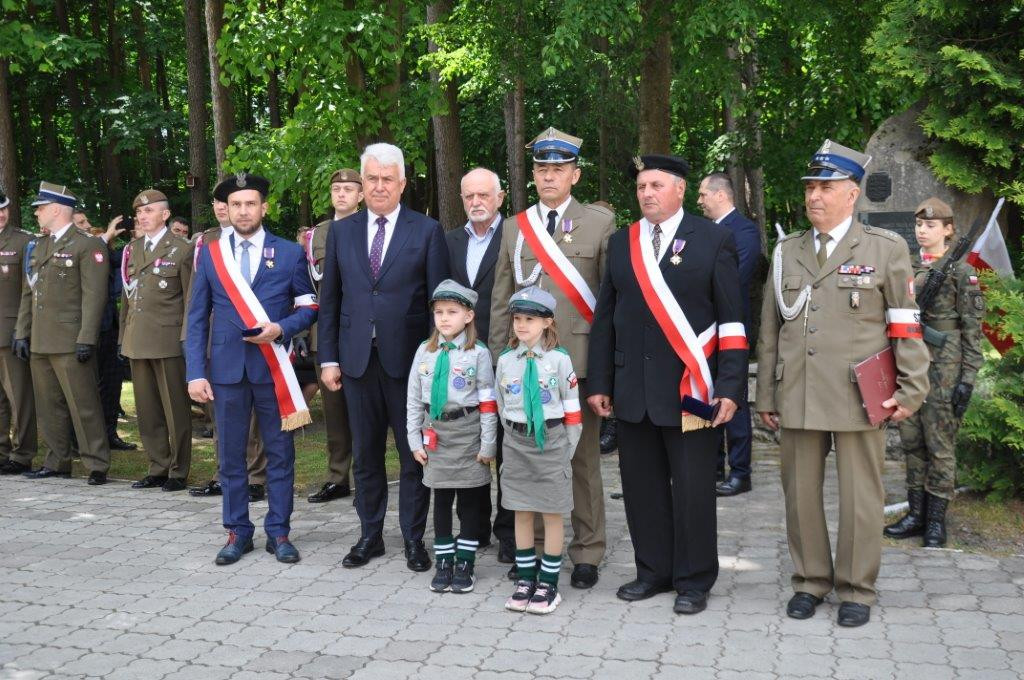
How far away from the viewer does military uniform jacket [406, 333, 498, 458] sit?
514cm

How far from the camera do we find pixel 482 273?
18.7 ft

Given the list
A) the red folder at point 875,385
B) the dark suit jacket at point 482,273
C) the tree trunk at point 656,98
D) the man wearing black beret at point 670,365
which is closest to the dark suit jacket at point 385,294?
the dark suit jacket at point 482,273

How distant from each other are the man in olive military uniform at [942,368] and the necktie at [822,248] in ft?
4.65

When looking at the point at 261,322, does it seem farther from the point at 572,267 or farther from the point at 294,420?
the point at 572,267

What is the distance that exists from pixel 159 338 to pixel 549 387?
404 centimetres

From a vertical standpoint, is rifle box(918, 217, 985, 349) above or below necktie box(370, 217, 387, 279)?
below

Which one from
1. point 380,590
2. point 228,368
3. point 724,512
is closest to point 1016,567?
point 724,512

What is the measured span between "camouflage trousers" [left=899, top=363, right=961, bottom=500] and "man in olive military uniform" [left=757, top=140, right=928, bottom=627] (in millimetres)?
1307

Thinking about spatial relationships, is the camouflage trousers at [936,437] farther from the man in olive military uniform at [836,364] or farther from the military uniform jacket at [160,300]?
the military uniform jacket at [160,300]

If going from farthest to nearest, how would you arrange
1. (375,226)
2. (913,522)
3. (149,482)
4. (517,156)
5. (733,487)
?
(517,156) → (149,482) → (733,487) → (913,522) → (375,226)

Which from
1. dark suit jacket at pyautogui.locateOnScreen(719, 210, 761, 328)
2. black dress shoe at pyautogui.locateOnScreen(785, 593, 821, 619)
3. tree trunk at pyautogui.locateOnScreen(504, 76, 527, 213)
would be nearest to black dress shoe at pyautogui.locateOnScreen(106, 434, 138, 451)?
dark suit jacket at pyautogui.locateOnScreen(719, 210, 761, 328)

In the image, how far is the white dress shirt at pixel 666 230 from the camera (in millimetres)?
4859

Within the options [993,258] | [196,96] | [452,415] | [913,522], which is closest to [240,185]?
[452,415]

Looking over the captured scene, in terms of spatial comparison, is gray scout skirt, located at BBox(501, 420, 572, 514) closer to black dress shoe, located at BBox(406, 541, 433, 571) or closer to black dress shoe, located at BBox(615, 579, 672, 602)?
black dress shoe, located at BBox(615, 579, 672, 602)
